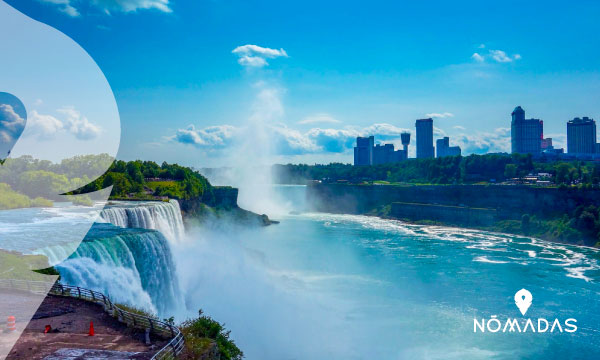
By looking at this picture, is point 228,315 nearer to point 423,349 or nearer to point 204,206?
point 423,349

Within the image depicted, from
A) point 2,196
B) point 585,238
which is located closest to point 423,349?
point 2,196

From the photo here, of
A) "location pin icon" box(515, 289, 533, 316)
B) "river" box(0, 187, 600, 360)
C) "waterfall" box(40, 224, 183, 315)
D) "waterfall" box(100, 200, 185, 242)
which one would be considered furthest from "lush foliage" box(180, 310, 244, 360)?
"location pin icon" box(515, 289, 533, 316)

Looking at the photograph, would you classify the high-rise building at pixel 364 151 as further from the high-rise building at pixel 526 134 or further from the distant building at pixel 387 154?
the high-rise building at pixel 526 134

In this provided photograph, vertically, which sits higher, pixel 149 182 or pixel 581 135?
pixel 581 135

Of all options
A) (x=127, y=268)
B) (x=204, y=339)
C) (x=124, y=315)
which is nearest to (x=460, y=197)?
(x=127, y=268)

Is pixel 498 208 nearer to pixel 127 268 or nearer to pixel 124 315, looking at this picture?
pixel 127 268

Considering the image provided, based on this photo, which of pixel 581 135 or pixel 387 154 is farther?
pixel 387 154
